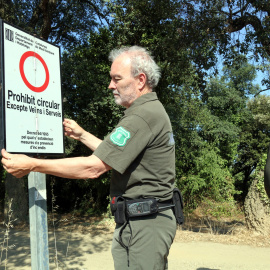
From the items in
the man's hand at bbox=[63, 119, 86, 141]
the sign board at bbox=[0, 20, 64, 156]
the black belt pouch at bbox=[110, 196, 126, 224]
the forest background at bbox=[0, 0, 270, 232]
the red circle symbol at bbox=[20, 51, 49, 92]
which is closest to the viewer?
the black belt pouch at bbox=[110, 196, 126, 224]

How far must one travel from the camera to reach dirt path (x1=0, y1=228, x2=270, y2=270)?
5805 mm

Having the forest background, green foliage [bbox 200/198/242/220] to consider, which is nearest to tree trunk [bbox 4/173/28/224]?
the forest background

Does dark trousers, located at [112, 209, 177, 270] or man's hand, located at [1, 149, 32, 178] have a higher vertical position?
man's hand, located at [1, 149, 32, 178]

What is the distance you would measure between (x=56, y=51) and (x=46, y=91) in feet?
1.37

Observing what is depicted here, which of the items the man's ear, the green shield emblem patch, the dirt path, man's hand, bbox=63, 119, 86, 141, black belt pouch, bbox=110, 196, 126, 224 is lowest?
the dirt path

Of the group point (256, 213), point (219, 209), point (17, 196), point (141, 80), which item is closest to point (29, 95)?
point (141, 80)

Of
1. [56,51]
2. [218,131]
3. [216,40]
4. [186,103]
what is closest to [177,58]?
[216,40]

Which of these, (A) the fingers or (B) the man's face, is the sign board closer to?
(A) the fingers

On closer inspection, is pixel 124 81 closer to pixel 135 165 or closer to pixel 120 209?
pixel 135 165

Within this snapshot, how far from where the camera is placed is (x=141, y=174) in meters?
2.21

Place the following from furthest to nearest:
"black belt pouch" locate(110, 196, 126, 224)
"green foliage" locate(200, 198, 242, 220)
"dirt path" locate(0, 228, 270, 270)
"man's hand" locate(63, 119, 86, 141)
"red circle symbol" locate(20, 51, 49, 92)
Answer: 1. "green foliage" locate(200, 198, 242, 220)
2. "dirt path" locate(0, 228, 270, 270)
3. "man's hand" locate(63, 119, 86, 141)
4. "red circle symbol" locate(20, 51, 49, 92)
5. "black belt pouch" locate(110, 196, 126, 224)

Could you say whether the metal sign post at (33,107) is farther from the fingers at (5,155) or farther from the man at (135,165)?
the man at (135,165)

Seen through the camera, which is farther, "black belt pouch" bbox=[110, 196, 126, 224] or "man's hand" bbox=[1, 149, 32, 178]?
"black belt pouch" bbox=[110, 196, 126, 224]

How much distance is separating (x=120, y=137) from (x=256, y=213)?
6658 millimetres
